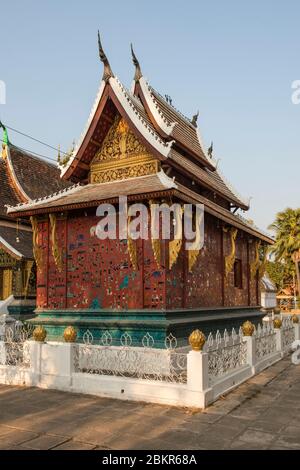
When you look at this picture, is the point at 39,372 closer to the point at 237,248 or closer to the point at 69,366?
the point at 69,366

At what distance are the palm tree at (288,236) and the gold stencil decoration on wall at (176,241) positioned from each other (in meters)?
37.5

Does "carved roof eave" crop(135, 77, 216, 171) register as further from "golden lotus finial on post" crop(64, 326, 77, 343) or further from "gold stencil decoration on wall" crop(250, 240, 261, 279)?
"golden lotus finial on post" crop(64, 326, 77, 343)

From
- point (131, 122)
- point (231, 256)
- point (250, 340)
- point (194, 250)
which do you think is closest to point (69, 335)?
point (194, 250)

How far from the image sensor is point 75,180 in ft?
45.7

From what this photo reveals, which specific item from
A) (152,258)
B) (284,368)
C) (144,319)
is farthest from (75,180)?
(284,368)

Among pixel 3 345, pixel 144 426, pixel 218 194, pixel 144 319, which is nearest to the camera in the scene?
pixel 144 426

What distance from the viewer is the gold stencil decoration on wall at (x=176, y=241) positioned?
34.2 ft

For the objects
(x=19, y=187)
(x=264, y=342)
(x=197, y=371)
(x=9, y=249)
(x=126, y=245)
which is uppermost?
(x=19, y=187)

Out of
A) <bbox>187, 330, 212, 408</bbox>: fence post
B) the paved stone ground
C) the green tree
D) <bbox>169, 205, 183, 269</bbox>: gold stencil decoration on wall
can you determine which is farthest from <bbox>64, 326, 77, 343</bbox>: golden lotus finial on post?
the green tree

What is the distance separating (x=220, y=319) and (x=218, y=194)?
14.4 feet

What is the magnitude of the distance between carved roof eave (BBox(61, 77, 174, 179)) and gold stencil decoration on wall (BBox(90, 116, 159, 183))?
0.53 metres

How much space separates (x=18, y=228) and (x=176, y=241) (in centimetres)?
1011

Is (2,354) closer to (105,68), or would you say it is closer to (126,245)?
(126,245)

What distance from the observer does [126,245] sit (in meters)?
11.2
